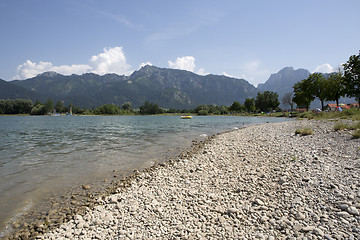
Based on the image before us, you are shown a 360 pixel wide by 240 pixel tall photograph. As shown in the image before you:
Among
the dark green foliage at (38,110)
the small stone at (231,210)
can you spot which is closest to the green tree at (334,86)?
the small stone at (231,210)

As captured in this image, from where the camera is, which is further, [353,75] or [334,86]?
[334,86]

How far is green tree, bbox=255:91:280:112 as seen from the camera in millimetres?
156925

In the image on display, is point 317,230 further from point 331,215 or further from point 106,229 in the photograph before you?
point 106,229

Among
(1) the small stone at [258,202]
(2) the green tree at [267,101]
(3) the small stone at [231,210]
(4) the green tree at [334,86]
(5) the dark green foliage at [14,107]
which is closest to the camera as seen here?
(3) the small stone at [231,210]

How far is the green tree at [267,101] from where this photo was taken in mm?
156925

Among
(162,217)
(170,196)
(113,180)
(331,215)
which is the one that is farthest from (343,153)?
(113,180)

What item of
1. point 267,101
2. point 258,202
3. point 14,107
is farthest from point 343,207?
point 14,107

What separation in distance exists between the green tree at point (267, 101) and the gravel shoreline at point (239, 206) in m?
163

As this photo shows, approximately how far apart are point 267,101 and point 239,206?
170568mm

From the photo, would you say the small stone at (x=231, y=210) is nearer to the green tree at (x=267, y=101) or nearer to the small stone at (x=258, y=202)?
the small stone at (x=258, y=202)

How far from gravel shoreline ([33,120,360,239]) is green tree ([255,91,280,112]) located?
163 meters

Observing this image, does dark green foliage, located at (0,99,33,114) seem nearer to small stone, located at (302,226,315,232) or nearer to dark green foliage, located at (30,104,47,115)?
dark green foliage, located at (30,104,47,115)

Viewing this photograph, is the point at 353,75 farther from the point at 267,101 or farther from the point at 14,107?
the point at 14,107

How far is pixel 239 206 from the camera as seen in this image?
21.6 feet
